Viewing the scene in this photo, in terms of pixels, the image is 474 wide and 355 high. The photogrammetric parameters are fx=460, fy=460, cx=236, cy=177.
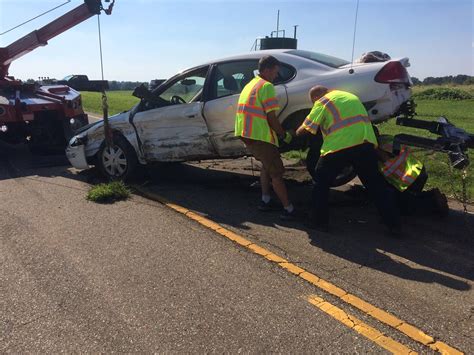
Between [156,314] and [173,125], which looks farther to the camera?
[173,125]

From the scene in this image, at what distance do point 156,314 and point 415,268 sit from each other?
217 cm

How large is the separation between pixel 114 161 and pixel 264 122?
2902mm

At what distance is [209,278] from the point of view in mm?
3727

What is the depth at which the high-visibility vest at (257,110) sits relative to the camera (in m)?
5.00

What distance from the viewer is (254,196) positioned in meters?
6.21

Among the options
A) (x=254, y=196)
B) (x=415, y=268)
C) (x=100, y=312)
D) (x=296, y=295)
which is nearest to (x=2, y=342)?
(x=100, y=312)

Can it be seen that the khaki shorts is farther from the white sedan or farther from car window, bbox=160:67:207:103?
car window, bbox=160:67:207:103

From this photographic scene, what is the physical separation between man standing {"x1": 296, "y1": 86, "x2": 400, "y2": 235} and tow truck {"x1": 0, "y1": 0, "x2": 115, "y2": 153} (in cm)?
628

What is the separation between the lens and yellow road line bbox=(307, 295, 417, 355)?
275 centimetres

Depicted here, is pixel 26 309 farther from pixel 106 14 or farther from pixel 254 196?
pixel 106 14

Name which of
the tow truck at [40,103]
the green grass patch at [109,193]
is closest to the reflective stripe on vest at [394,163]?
the green grass patch at [109,193]

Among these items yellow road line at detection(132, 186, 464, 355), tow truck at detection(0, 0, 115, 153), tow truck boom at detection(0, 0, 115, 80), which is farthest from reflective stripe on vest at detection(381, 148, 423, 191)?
tow truck boom at detection(0, 0, 115, 80)

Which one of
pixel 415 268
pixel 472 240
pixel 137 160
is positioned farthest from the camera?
pixel 137 160

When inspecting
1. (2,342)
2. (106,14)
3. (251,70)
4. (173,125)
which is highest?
(106,14)
